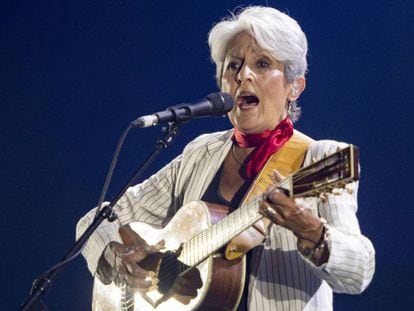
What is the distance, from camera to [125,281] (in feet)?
9.21

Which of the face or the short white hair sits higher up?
the short white hair

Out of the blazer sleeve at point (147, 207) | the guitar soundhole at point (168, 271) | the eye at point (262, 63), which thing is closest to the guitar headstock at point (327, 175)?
the guitar soundhole at point (168, 271)

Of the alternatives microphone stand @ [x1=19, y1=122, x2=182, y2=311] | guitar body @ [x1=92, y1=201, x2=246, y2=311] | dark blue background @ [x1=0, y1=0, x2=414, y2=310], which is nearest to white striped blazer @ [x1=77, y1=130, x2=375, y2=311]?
guitar body @ [x1=92, y1=201, x2=246, y2=311]

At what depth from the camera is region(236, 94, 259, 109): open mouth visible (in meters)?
2.92

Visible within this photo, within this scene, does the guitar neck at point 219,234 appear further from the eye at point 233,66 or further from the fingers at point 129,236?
the eye at point 233,66

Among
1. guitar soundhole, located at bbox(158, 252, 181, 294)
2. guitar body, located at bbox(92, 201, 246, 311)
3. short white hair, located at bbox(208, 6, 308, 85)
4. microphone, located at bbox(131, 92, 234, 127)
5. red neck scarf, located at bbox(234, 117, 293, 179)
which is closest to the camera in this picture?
microphone, located at bbox(131, 92, 234, 127)

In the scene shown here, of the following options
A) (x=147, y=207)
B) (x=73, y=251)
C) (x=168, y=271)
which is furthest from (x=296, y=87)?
(x=73, y=251)

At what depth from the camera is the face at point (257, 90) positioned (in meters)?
2.91

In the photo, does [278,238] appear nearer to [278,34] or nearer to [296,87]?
[296,87]

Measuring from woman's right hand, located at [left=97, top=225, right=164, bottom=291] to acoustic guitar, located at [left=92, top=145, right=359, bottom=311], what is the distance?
2cm

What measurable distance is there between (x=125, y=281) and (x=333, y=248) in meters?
0.96

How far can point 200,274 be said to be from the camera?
253 centimetres

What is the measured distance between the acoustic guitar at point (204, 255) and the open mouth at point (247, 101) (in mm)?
493

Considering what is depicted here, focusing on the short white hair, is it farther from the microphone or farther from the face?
the microphone
